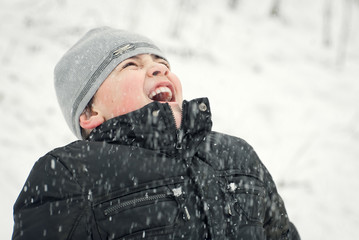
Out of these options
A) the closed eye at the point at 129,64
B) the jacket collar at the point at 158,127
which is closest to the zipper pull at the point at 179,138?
the jacket collar at the point at 158,127

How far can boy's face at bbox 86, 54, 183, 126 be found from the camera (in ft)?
5.63

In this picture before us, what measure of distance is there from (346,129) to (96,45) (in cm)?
484

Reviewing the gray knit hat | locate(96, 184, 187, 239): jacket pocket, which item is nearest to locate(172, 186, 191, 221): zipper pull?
locate(96, 184, 187, 239): jacket pocket

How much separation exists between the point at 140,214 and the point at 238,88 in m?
4.80

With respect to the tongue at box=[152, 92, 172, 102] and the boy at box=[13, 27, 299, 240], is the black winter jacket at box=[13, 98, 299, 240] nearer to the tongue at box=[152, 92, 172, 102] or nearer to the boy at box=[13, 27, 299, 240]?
the boy at box=[13, 27, 299, 240]

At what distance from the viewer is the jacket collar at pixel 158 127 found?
59.8 inches

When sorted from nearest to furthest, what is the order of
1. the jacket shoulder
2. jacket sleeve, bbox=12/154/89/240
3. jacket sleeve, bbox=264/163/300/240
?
jacket sleeve, bbox=12/154/89/240
the jacket shoulder
jacket sleeve, bbox=264/163/300/240

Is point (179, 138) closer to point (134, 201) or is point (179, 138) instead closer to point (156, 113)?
point (156, 113)

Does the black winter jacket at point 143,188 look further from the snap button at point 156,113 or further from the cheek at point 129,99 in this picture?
the cheek at point 129,99

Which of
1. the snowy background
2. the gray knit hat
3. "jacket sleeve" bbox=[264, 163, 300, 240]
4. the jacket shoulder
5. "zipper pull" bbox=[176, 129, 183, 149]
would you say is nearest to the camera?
"zipper pull" bbox=[176, 129, 183, 149]

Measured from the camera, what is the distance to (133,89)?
1.72 m

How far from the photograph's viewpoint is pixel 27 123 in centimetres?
349

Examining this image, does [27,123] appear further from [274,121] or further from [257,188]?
[274,121]

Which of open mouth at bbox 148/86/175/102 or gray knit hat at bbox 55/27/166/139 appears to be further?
gray knit hat at bbox 55/27/166/139
